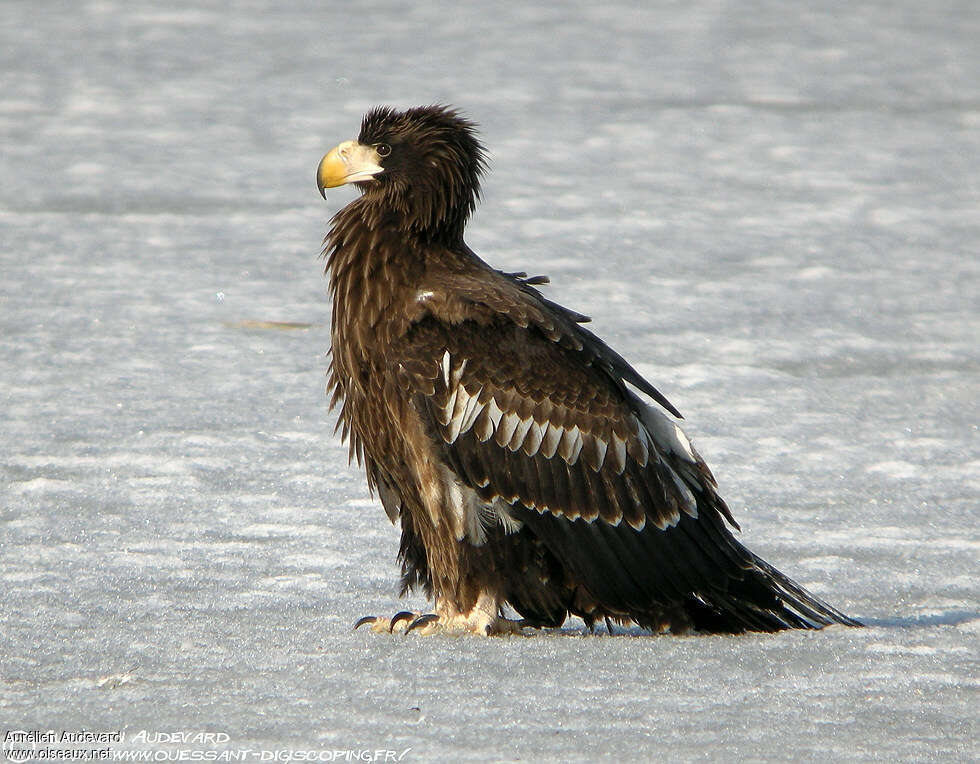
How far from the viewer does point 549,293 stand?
362 inches

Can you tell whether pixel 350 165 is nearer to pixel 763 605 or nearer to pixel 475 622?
pixel 475 622

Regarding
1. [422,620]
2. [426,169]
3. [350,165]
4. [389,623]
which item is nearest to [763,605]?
[422,620]

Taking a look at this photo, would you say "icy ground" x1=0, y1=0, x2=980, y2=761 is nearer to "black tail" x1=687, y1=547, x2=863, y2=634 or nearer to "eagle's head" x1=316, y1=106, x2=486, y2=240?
"black tail" x1=687, y1=547, x2=863, y2=634

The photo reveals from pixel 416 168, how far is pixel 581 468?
45.1 inches

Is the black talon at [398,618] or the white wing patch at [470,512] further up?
the white wing patch at [470,512]

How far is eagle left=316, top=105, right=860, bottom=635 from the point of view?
15.5 ft

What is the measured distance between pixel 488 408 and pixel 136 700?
1.39 metres

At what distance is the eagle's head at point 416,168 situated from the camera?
5043mm

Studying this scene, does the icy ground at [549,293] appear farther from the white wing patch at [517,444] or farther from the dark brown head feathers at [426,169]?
the dark brown head feathers at [426,169]

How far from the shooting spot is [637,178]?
36.9 ft

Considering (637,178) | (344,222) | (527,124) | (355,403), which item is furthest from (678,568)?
(527,124)

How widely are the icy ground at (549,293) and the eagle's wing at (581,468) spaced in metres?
0.25

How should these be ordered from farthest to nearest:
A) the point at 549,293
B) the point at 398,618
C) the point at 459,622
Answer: the point at 549,293 → the point at 459,622 → the point at 398,618

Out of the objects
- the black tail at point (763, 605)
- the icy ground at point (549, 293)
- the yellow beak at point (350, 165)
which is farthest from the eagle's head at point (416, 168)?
the black tail at point (763, 605)
